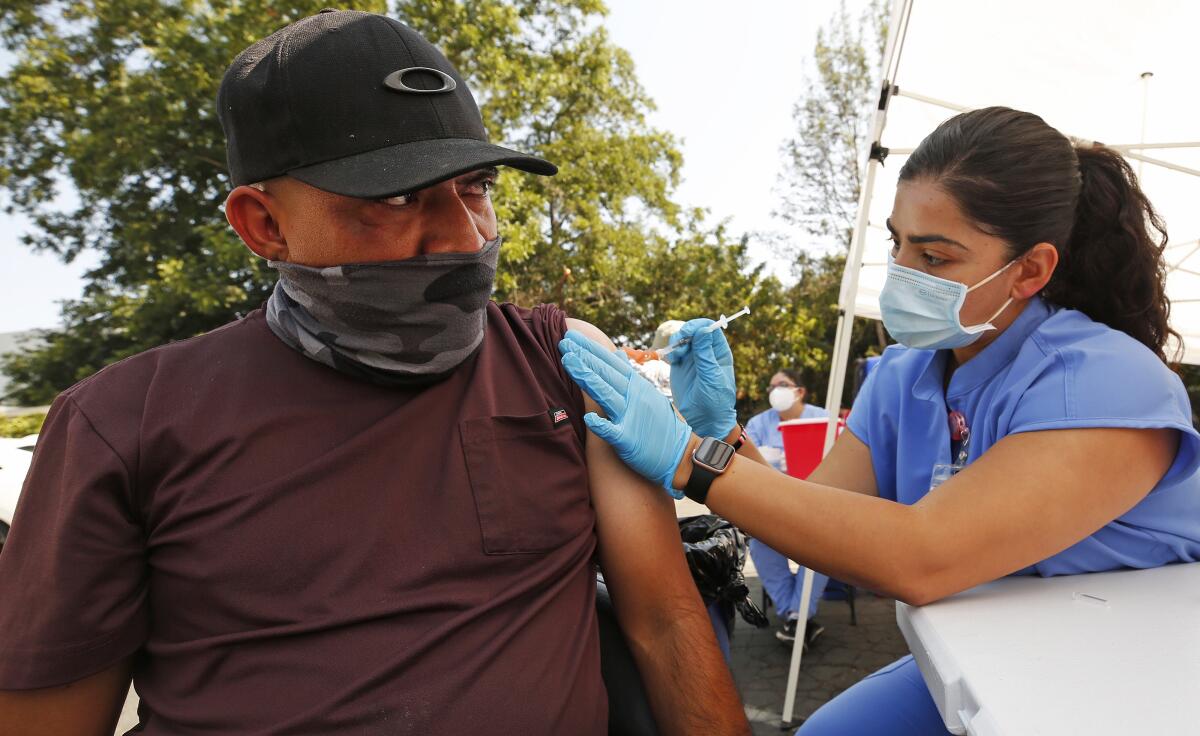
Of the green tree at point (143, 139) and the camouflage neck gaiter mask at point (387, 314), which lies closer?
the camouflage neck gaiter mask at point (387, 314)

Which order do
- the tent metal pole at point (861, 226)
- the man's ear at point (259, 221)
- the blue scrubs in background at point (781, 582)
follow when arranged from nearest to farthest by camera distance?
the man's ear at point (259, 221), the tent metal pole at point (861, 226), the blue scrubs in background at point (781, 582)

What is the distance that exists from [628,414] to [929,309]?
0.71 metres

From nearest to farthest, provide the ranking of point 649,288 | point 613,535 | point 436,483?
point 436,483 → point 613,535 → point 649,288

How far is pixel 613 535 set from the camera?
1459 millimetres

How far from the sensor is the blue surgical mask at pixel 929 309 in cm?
156

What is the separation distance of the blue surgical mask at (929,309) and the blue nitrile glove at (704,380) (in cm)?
40

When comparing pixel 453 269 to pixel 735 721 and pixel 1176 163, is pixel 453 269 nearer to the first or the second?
pixel 735 721

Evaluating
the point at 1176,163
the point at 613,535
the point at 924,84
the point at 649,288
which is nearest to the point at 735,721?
the point at 613,535

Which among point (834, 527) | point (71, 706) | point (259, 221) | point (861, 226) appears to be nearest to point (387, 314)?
point (259, 221)

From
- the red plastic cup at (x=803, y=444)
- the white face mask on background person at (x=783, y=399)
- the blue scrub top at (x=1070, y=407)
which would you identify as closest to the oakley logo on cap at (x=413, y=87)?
the blue scrub top at (x=1070, y=407)

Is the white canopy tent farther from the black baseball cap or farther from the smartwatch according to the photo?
the black baseball cap

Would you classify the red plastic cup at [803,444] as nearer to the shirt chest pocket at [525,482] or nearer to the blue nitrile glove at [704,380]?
the blue nitrile glove at [704,380]

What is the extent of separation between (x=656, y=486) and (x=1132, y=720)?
0.84 m

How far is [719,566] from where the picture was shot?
1.58 meters
